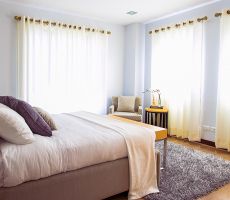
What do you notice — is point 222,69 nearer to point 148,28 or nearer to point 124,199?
point 148,28

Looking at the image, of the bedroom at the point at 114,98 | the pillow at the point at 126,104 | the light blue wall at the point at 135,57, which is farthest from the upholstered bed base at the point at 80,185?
the light blue wall at the point at 135,57

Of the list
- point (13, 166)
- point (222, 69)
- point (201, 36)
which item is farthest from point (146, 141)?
point (201, 36)

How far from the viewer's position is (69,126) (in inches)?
101

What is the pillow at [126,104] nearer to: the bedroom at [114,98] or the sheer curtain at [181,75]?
the bedroom at [114,98]

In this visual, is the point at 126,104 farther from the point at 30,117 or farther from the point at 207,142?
the point at 30,117

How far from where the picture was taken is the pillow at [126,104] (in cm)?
493

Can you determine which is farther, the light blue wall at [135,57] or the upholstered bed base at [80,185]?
the light blue wall at [135,57]

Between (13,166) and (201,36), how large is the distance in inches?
150

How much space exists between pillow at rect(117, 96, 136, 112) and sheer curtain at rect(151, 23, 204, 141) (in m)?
0.70

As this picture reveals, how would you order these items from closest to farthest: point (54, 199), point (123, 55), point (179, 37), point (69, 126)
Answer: point (54, 199) → point (69, 126) → point (179, 37) → point (123, 55)

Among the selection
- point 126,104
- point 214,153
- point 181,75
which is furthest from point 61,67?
point 214,153

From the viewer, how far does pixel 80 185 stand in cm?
189

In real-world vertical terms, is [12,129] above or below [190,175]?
above

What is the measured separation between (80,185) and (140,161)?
0.68 meters
